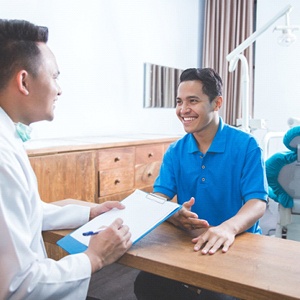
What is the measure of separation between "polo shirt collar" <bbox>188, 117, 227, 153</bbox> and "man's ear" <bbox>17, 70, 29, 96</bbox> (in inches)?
30.7

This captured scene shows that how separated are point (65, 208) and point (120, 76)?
2463mm

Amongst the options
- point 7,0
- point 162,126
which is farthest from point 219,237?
point 162,126

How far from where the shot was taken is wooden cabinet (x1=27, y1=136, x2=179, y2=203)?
2.12 m

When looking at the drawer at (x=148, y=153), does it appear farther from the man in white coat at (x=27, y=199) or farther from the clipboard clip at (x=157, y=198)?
the man in white coat at (x=27, y=199)

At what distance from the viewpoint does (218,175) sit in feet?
4.78

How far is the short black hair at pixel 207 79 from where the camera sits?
4.97 ft

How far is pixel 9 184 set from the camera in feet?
2.58

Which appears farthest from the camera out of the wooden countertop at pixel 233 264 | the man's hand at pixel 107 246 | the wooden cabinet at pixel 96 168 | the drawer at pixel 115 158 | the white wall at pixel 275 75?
the white wall at pixel 275 75

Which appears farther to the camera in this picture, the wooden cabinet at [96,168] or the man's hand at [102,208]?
the wooden cabinet at [96,168]

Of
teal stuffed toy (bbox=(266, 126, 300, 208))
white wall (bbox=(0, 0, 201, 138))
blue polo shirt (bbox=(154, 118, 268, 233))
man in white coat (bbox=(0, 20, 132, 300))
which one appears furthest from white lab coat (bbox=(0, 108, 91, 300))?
white wall (bbox=(0, 0, 201, 138))

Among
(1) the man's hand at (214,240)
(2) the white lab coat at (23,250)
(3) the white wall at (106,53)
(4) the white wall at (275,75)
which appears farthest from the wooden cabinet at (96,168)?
(4) the white wall at (275,75)

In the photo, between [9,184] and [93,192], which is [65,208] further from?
[93,192]

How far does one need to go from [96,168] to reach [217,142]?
119cm

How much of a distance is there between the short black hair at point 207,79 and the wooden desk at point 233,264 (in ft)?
2.21
